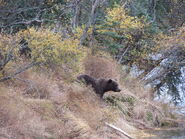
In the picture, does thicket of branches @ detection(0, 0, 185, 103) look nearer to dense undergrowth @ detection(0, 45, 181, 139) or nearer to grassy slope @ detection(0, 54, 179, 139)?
dense undergrowth @ detection(0, 45, 181, 139)

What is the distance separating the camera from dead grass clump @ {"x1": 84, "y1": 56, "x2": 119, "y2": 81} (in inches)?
782

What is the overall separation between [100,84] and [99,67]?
8.87 ft

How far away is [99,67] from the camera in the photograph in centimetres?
2002

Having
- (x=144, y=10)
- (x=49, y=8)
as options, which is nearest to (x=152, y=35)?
(x=144, y=10)

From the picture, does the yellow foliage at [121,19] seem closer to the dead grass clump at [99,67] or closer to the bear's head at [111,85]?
the dead grass clump at [99,67]

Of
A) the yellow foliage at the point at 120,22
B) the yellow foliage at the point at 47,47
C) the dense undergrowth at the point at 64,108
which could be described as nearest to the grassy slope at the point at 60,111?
the dense undergrowth at the point at 64,108

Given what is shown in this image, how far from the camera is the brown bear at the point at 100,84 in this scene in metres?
17.2

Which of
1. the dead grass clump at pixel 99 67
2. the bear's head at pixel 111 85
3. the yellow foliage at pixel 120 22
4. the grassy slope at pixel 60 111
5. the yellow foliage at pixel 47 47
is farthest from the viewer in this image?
the yellow foliage at pixel 120 22

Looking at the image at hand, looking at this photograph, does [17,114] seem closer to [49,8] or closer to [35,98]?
[35,98]

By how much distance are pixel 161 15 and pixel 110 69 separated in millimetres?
9331

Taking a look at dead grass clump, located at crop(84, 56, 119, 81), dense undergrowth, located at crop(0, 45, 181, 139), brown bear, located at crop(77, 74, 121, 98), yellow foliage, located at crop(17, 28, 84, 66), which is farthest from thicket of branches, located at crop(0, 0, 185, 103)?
yellow foliage, located at crop(17, 28, 84, 66)

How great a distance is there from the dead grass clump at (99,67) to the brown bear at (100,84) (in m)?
2.29

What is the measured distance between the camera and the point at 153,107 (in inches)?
804

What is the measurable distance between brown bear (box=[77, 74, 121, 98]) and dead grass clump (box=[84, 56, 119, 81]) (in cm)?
229
